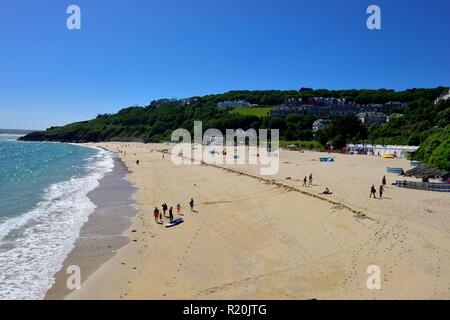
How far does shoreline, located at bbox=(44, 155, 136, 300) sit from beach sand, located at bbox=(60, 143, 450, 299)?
15.8 inches

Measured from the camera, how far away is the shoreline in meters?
13.1

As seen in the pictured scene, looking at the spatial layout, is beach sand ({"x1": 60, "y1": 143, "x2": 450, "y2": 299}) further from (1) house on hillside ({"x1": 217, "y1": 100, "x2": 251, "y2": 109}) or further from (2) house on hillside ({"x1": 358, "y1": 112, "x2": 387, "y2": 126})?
(1) house on hillside ({"x1": 217, "y1": 100, "x2": 251, "y2": 109})

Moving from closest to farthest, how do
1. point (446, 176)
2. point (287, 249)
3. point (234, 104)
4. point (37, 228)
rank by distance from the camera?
1. point (287, 249)
2. point (37, 228)
3. point (446, 176)
4. point (234, 104)

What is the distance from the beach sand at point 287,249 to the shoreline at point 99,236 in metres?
0.40

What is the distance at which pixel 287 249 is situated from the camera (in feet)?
48.0

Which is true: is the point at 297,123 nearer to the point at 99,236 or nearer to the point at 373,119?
the point at 373,119

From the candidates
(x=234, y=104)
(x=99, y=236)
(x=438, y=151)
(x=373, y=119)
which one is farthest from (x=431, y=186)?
(x=234, y=104)

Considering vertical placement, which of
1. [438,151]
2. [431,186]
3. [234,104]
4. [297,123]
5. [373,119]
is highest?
[234,104]

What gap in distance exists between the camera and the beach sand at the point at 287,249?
11180 millimetres

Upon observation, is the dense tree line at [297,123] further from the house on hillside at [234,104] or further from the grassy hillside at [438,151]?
the house on hillside at [234,104]

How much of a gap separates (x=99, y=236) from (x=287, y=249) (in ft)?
27.7

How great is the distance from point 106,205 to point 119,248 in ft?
31.4

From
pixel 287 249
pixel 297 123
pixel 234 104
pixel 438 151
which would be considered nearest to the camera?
pixel 287 249

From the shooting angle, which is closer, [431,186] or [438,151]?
[431,186]
